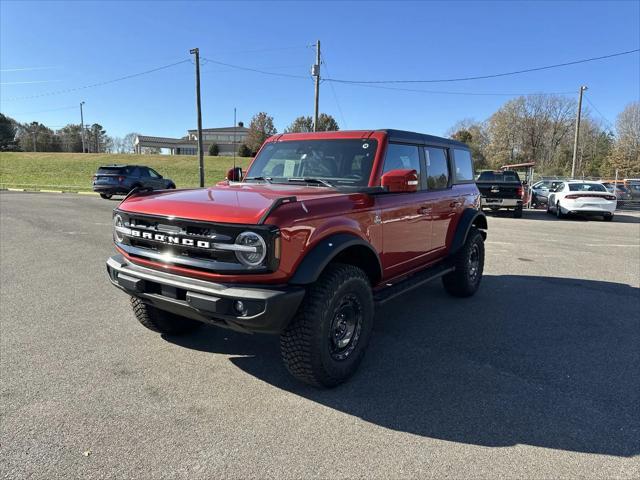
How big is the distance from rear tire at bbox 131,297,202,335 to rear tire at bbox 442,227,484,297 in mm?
3183

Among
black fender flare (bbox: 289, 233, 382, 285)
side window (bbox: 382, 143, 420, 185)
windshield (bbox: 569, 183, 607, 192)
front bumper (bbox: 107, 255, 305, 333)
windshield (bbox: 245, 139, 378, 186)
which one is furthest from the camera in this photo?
windshield (bbox: 569, 183, 607, 192)

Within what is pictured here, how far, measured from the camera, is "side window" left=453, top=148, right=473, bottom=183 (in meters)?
5.84

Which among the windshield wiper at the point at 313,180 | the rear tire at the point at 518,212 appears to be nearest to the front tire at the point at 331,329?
the windshield wiper at the point at 313,180

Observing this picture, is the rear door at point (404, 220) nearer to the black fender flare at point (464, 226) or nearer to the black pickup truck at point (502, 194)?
the black fender flare at point (464, 226)

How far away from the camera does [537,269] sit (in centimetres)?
772

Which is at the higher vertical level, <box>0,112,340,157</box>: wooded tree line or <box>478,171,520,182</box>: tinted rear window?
<box>0,112,340,157</box>: wooded tree line

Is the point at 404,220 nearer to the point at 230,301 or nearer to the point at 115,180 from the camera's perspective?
the point at 230,301

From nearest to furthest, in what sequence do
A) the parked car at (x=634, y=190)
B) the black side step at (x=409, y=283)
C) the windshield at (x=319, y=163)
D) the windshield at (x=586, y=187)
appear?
the black side step at (x=409, y=283)
the windshield at (x=319, y=163)
the windshield at (x=586, y=187)
the parked car at (x=634, y=190)

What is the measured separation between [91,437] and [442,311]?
12.6ft

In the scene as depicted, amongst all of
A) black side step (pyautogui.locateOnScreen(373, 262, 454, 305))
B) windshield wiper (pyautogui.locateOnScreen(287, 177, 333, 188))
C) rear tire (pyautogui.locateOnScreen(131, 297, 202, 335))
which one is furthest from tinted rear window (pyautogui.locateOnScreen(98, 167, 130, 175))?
black side step (pyautogui.locateOnScreen(373, 262, 454, 305))

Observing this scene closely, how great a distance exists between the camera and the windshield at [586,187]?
1723 centimetres

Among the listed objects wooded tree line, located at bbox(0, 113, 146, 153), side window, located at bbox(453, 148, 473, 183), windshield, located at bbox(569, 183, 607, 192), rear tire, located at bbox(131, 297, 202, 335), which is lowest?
rear tire, located at bbox(131, 297, 202, 335)

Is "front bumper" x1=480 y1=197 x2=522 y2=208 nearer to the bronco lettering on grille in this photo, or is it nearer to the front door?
the front door

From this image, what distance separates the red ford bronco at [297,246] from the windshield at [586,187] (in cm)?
1519
